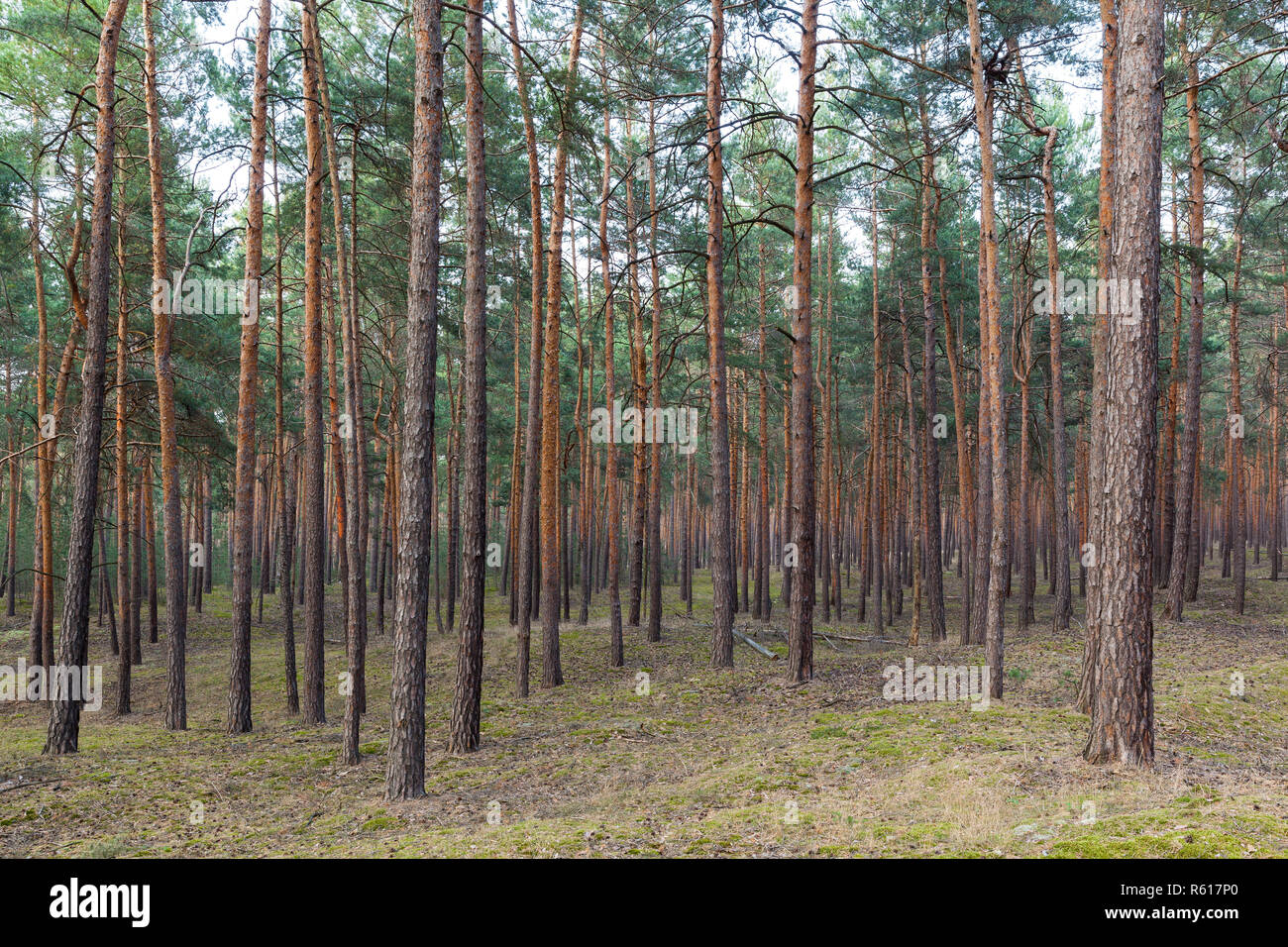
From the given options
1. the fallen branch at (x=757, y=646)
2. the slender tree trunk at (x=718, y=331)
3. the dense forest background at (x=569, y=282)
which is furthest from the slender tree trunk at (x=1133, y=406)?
the fallen branch at (x=757, y=646)

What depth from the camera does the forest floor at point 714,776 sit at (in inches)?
208

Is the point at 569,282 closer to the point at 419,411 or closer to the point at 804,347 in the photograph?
the point at 804,347

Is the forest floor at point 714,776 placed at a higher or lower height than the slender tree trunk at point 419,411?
lower

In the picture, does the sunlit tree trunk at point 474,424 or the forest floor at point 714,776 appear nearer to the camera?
the forest floor at point 714,776

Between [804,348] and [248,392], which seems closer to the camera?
[804,348]

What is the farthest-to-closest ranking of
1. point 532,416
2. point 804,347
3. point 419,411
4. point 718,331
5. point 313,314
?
point 718,331, point 532,416, point 313,314, point 804,347, point 419,411

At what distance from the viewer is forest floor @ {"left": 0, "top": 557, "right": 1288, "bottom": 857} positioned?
5.29m

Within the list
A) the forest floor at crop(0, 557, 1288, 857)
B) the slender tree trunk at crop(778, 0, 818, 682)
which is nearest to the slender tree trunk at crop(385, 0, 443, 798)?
the forest floor at crop(0, 557, 1288, 857)

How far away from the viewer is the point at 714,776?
734 centimetres

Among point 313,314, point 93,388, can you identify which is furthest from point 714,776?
point 93,388

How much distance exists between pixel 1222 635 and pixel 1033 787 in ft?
39.6

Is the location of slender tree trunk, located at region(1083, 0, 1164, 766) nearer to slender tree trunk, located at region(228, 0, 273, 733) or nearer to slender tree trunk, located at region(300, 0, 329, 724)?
slender tree trunk, located at region(300, 0, 329, 724)

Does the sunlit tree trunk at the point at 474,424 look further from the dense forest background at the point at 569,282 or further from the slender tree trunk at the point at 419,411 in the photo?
the slender tree trunk at the point at 419,411

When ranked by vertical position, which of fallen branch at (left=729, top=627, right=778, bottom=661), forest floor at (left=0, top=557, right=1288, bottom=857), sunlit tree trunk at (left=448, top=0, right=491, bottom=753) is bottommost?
fallen branch at (left=729, top=627, right=778, bottom=661)
